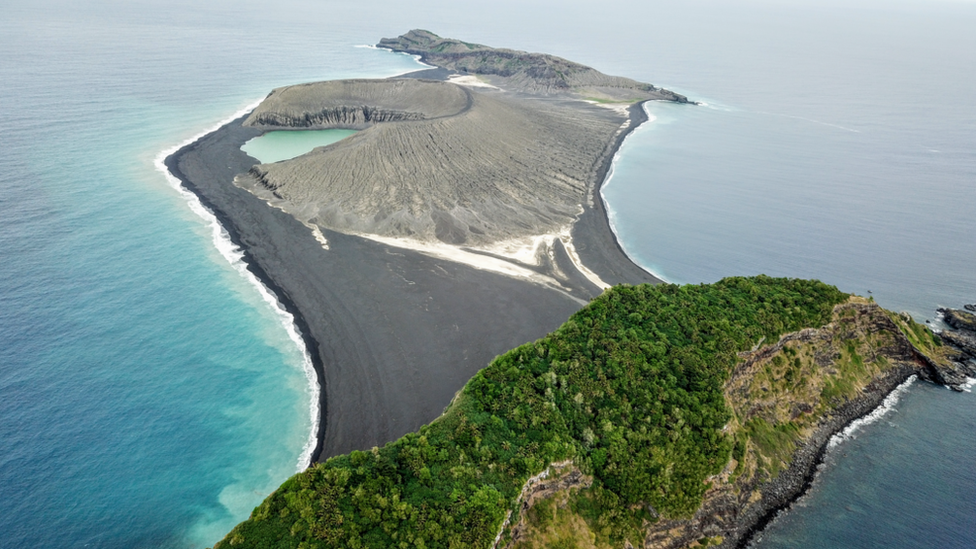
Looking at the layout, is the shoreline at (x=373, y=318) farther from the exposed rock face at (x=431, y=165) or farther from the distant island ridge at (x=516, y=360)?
the exposed rock face at (x=431, y=165)

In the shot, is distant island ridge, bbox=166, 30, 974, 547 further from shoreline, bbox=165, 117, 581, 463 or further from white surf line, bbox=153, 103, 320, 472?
white surf line, bbox=153, 103, 320, 472

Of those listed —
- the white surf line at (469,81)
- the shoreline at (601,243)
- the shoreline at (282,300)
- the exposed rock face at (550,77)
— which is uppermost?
the exposed rock face at (550,77)

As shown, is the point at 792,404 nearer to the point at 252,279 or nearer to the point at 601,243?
the point at 601,243

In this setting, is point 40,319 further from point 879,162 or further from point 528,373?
point 879,162

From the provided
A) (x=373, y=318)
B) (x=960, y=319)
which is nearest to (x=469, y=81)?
(x=373, y=318)

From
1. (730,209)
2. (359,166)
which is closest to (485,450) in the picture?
(359,166)

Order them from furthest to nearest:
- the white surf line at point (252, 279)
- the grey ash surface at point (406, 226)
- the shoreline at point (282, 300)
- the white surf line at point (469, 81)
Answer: the white surf line at point (469, 81), the grey ash surface at point (406, 226), the shoreline at point (282, 300), the white surf line at point (252, 279)

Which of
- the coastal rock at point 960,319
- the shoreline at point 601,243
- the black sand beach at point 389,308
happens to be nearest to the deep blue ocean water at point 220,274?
the coastal rock at point 960,319

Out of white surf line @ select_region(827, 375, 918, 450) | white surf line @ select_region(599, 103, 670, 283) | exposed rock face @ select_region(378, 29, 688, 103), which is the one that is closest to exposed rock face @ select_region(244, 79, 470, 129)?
white surf line @ select_region(599, 103, 670, 283)
